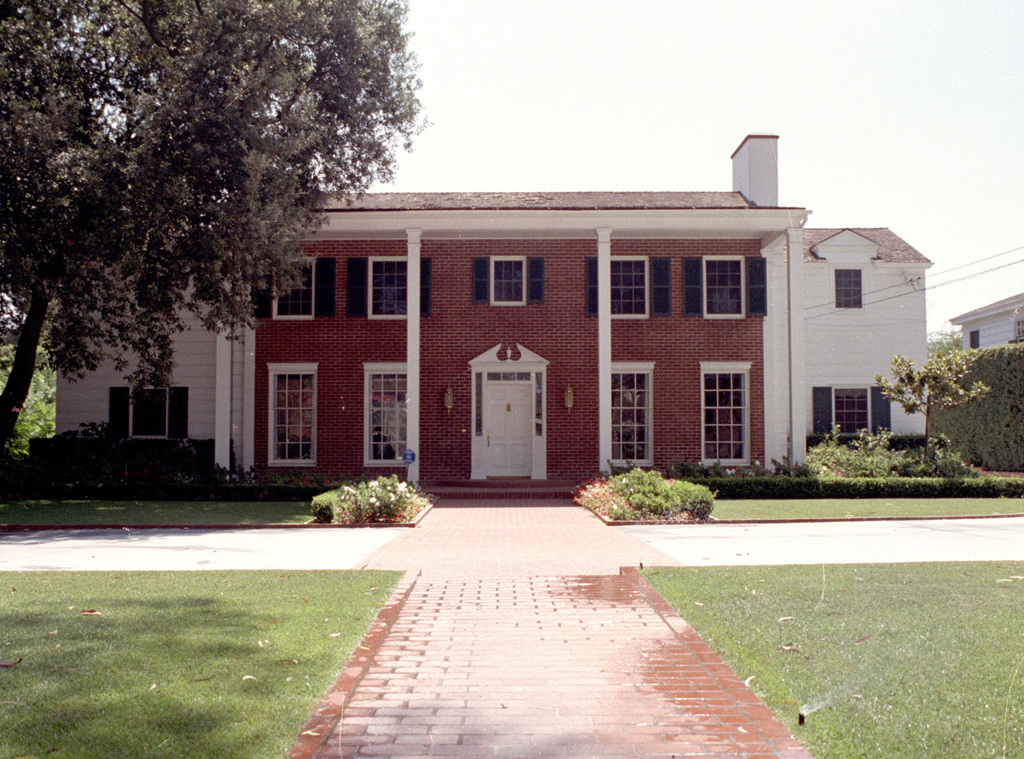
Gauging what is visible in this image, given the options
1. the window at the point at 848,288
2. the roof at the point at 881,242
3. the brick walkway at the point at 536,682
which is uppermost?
the roof at the point at 881,242

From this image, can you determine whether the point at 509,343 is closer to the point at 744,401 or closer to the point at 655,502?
the point at 744,401

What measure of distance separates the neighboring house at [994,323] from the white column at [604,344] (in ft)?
60.8

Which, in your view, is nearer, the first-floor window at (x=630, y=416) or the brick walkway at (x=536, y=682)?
the brick walkway at (x=536, y=682)

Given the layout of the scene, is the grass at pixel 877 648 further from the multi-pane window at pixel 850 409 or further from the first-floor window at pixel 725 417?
the multi-pane window at pixel 850 409

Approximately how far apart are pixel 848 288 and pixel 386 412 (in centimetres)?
1453

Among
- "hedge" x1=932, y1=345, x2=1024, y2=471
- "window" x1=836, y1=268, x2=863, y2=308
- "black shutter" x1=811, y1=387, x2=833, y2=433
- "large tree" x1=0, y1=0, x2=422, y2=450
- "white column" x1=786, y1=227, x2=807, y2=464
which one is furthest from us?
"window" x1=836, y1=268, x2=863, y2=308

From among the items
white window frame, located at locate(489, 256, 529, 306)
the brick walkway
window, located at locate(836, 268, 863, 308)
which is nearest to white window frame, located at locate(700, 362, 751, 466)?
white window frame, located at locate(489, 256, 529, 306)

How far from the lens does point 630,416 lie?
1945cm

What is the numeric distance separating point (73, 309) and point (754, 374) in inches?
586

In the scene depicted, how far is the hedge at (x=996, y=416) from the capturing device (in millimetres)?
22109

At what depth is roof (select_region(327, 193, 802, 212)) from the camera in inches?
780

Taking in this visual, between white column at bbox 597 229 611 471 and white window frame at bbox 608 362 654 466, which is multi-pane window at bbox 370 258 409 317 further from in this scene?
white window frame at bbox 608 362 654 466

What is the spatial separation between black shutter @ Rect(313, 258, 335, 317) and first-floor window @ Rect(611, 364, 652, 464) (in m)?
7.12

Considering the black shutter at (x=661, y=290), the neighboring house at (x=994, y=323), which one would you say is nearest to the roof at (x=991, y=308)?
the neighboring house at (x=994, y=323)
